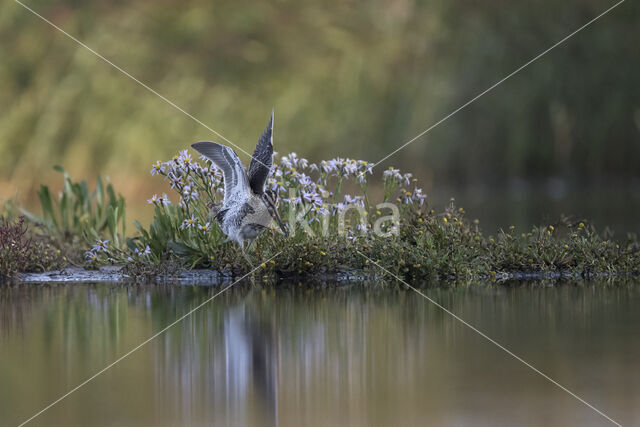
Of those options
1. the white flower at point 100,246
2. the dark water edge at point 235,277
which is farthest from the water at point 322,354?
the white flower at point 100,246

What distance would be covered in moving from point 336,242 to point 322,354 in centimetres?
328

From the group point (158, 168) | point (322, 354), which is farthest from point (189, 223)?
point (322, 354)

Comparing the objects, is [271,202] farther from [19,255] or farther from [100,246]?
[19,255]

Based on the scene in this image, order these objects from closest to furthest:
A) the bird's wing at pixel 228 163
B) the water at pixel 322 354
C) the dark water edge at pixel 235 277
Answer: the water at pixel 322 354 < the bird's wing at pixel 228 163 < the dark water edge at pixel 235 277

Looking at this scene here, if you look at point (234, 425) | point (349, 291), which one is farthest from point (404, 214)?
point (234, 425)

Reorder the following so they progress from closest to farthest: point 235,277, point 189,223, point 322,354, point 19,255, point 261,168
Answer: point 322,354 < point 261,168 < point 189,223 < point 235,277 < point 19,255

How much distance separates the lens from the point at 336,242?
27.7 ft

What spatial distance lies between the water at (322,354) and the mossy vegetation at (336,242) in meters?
0.51

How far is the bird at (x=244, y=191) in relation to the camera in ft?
23.5

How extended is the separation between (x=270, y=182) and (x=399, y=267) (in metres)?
1.37

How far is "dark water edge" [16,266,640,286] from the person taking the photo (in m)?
8.05

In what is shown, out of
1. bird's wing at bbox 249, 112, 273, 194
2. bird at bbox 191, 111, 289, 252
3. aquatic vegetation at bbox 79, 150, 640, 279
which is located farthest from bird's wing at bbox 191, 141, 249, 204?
aquatic vegetation at bbox 79, 150, 640, 279

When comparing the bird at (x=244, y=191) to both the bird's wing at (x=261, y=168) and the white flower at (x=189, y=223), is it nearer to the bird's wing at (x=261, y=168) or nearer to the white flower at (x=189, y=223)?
the bird's wing at (x=261, y=168)

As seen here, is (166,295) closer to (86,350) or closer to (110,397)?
(86,350)
